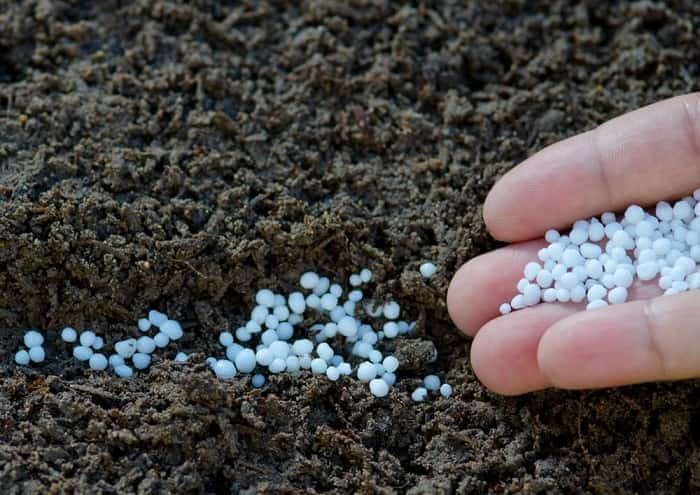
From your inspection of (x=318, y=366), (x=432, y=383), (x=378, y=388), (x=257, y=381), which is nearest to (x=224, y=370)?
(x=257, y=381)

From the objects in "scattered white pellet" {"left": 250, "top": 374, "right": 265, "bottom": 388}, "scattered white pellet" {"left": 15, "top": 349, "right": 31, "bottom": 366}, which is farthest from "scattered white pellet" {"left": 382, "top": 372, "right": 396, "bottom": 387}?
"scattered white pellet" {"left": 15, "top": 349, "right": 31, "bottom": 366}

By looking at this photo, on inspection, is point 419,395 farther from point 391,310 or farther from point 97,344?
point 97,344

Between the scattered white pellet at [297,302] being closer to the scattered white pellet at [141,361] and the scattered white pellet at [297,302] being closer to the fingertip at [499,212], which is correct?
the scattered white pellet at [141,361]

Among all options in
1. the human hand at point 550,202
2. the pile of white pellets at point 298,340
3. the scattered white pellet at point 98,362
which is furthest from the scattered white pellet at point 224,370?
the human hand at point 550,202

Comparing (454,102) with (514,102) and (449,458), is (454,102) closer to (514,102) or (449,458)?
(514,102)

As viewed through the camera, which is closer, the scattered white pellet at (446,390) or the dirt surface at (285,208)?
the dirt surface at (285,208)

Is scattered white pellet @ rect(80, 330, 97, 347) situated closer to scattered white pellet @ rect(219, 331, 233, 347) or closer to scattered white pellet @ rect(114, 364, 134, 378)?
scattered white pellet @ rect(114, 364, 134, 378)

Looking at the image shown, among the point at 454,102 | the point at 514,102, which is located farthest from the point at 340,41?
the point at 514,102
